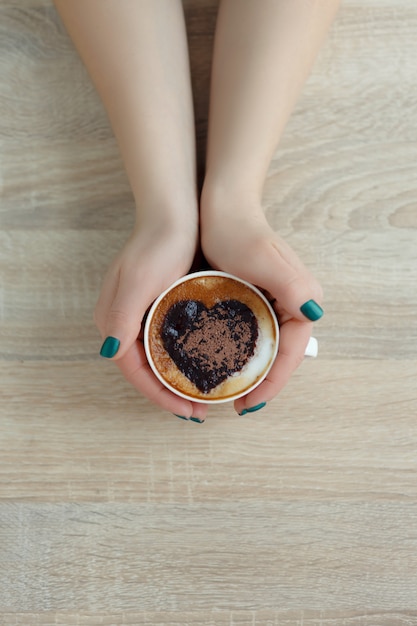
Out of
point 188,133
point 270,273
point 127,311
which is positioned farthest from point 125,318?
point 188,133

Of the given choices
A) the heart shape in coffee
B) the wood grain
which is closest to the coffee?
the heart shape in coffee

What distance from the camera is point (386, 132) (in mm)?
934

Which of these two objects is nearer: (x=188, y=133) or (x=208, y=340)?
(x=208, y=340)

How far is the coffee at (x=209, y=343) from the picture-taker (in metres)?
0.77

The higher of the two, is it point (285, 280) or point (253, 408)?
point (285, 280)

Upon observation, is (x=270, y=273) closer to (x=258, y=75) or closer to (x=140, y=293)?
(x=140, y=293)

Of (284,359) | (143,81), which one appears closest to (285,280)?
(284,359)

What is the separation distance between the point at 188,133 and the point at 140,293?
0.83ft

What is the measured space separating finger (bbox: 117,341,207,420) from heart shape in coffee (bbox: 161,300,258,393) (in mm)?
59

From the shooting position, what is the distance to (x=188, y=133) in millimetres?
869

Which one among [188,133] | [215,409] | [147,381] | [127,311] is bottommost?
[215,409]

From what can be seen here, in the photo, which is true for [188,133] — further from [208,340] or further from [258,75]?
[208,340]

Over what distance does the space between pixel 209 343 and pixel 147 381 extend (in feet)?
0.36

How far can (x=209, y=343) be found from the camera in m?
0.77
